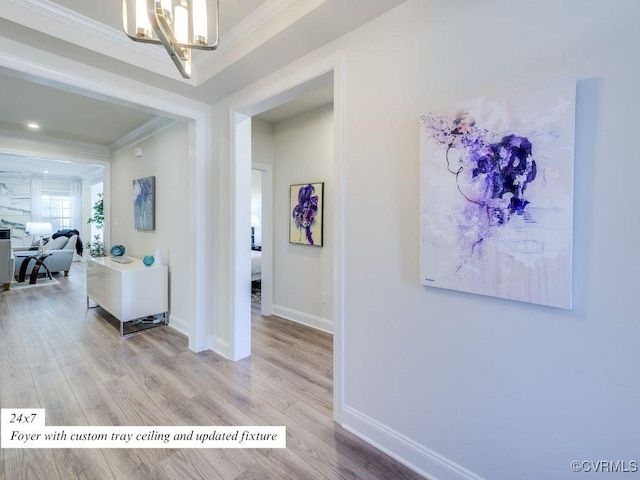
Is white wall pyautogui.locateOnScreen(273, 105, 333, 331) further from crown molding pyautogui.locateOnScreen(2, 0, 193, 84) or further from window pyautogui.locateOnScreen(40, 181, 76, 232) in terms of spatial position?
window pyautogui.locateOnScreen(40, 181, 76, 232)

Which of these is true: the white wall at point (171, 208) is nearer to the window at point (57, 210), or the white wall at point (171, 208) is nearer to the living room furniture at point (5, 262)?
the living room furniture at point (5, 262)

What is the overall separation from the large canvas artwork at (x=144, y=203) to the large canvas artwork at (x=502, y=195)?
366cm

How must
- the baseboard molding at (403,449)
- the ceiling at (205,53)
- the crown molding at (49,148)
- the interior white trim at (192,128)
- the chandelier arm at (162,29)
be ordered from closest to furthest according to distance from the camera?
1. the chandelier arm at (162,29)
2. the baseboard molding at (403,449)
3. the ceiling at (205,53)
4. the interior white trim at (192,128)
5. the crown molding at (49,148)

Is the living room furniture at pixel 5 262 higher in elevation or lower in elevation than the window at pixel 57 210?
lower

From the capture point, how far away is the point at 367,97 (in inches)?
66.5

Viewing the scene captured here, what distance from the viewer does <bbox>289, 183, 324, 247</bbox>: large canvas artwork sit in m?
3.46

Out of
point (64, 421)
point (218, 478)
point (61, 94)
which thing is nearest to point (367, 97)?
point (218, 478)

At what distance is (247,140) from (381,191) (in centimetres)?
157

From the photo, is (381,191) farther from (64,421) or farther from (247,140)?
(64,421)

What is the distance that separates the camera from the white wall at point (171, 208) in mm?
3348

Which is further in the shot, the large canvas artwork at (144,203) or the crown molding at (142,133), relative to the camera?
the large canvas artwork at (144,203)

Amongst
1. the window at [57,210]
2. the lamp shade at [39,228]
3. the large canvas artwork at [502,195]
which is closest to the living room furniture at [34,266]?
the lamp shade at [39,228]

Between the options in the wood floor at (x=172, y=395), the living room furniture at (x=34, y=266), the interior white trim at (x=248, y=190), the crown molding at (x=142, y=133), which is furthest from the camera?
the living room furniture at (x=34, y=266)

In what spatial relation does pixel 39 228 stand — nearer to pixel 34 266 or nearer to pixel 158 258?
pixel 34 266
